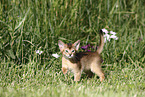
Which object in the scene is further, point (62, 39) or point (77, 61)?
point (62, 39)

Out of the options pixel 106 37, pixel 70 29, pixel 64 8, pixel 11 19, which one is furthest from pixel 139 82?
pixel 11 19

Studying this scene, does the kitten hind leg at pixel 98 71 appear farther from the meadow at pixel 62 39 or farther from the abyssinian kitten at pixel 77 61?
the meadow at pixel 62 39

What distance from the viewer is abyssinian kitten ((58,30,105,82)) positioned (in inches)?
172

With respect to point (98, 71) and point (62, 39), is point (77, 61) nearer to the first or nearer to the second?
point (98, 71)

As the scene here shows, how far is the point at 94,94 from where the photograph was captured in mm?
3486

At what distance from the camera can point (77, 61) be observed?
4531mm

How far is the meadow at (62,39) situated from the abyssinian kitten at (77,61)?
17 cm

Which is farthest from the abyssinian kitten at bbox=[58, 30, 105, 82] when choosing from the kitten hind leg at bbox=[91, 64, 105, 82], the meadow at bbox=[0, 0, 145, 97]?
the meadow at bbox=[0, 0, 145, 97]

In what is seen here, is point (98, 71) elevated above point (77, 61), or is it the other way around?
point (77, 61)

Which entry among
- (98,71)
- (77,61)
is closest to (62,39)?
(77,61)

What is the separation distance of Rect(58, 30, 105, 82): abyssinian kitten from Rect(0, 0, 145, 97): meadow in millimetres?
165

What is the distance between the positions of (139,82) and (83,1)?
2.63 meters

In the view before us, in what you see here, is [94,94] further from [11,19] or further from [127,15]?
[127,15]

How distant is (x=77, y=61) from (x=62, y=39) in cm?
109
